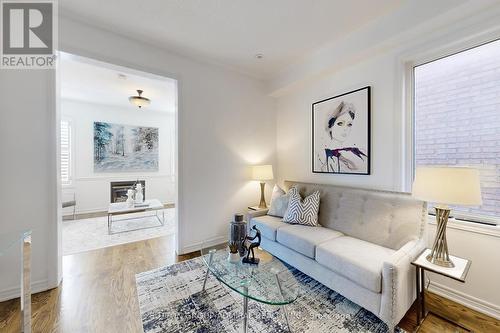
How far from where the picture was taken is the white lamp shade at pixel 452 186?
1415 millimetres

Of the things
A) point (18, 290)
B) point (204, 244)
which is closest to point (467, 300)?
point (204, 244)

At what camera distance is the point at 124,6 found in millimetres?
Result: 1981

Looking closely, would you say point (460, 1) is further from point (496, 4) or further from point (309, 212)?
point (309, 212)

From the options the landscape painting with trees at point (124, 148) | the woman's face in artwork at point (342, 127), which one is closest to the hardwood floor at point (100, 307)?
the woman's face in artwork at point (342, 127)

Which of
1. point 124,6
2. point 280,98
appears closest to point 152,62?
point 124,6

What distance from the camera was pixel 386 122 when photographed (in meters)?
2.34

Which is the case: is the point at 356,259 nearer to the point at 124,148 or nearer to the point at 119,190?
the point at 119,190

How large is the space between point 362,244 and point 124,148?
5757 mm

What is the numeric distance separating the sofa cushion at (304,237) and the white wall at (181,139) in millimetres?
1203

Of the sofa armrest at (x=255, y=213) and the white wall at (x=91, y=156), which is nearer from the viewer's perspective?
the sofa armrest at (x=255, y=213)

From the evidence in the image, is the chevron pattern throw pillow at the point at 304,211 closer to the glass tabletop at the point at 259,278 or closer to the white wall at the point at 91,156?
the glass tabletop at the point at 259,278

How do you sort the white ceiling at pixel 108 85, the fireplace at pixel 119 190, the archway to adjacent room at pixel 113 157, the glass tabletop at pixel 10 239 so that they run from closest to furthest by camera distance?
the glass tabletop at pixel 10 239 < the white ceiling at pixel 108 85 < the archway to adjacent room at pixel 113 157 < the fireplace at pixel 119 190

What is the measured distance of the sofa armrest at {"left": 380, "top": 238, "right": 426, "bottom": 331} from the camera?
1464 millimetres

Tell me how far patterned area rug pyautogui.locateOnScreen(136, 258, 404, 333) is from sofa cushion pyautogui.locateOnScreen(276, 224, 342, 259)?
387 mm
